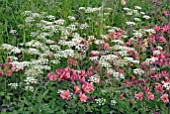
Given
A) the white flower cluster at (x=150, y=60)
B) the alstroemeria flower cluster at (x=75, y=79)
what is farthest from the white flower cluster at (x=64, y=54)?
the white flower cluster at (x=150, y=60)

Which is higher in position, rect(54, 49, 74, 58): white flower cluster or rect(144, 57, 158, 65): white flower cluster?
rect(54, 49, 74, 58): white flower cluster

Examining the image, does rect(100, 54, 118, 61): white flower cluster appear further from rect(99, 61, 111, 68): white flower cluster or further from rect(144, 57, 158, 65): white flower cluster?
rect(144, 57, 158, 65): white flower cluster

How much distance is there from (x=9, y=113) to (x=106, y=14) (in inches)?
74.7

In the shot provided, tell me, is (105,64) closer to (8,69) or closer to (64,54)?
(64,54)

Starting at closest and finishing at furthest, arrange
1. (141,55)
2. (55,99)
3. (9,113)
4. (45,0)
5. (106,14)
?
(9,113) → (55,99) → (141,55) → (106,14) → (45,0)

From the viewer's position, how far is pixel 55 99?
3.24m

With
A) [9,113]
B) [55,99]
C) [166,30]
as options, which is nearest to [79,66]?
[55,99]

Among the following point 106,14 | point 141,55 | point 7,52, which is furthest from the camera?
point 106,14

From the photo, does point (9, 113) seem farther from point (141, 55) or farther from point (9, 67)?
point (141, 55)

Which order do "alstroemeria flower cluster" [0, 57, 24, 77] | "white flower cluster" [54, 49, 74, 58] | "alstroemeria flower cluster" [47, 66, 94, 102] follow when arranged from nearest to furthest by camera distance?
"alstroemeria flower cluster" [47, 66, 94, 102], "alstroemeria flower cluster" [0, 57, 24, 77], "white flower cluster" [54, 49, 74, 58]

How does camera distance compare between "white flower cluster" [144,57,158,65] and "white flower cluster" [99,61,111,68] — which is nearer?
"white flower cluster" [99,61,111,68]

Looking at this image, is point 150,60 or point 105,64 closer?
point 105,64

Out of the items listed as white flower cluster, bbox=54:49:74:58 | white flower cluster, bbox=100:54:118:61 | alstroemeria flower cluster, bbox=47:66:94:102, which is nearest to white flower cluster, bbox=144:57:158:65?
white flower cluster, bbox=100:54:118:61

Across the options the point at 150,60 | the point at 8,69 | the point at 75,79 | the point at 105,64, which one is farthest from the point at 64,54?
the point at 150,60
